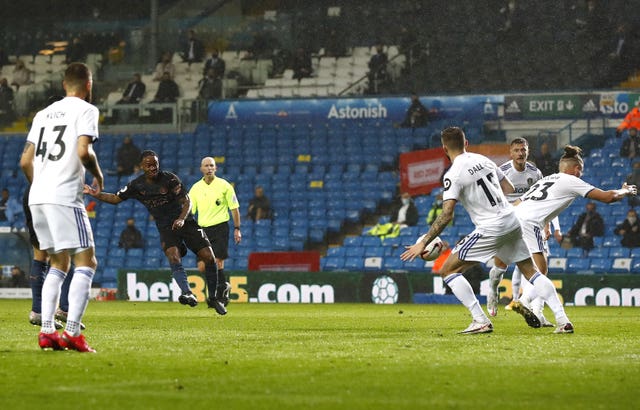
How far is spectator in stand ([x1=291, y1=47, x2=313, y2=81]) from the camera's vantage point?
114 ft

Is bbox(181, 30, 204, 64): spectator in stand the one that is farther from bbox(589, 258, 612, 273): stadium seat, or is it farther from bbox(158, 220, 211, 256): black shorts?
bbox(158, 220, 211, 256): black shorts

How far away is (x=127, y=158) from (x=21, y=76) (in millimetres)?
6515

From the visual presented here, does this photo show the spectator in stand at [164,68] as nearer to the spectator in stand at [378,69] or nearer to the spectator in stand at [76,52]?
the spectator in stand at [76,52]

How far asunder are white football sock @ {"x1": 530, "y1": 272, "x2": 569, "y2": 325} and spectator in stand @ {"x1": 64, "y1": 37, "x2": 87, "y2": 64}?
91.3ft

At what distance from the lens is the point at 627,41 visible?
3155 cm

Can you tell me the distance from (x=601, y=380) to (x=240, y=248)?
72.8 feet

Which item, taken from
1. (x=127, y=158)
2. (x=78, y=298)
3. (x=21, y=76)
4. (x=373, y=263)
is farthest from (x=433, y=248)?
(x=21, y=76)

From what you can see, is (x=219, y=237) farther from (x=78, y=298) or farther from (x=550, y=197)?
(x=78, y=298)

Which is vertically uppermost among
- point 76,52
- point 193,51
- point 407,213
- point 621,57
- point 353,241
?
point 76,52

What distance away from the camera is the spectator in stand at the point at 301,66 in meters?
34.9

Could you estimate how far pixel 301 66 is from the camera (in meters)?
34.9

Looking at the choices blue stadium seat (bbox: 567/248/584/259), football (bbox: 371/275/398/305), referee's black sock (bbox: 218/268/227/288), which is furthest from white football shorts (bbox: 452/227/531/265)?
blue stadium seat (bbox: 567/248/584/259)

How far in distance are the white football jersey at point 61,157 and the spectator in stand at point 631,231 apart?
17.5m

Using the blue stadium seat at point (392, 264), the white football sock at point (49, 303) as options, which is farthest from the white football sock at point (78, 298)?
the blue stadium seat at point (392, 264)
